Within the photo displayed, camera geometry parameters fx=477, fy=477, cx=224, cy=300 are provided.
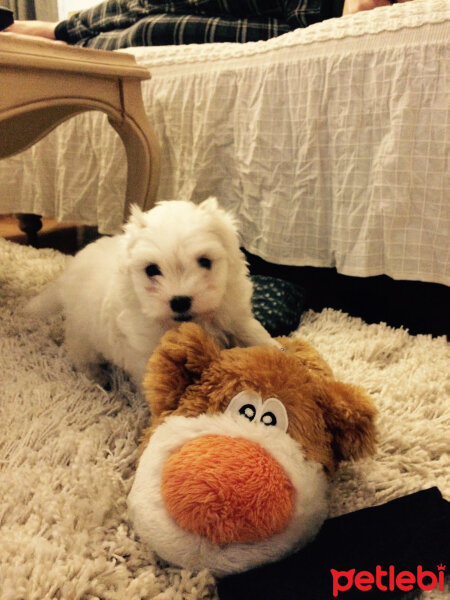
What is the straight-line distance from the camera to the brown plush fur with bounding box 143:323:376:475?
61cm

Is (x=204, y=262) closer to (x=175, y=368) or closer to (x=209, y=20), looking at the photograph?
(x=175, y=368)

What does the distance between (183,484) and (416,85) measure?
1008 mm

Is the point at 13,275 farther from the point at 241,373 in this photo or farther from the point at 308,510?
the point at 308,510

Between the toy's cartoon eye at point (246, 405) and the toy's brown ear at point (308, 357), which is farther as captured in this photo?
the toy's brown ear at point (308, 357)

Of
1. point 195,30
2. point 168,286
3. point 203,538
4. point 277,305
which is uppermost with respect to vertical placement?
point 195,30

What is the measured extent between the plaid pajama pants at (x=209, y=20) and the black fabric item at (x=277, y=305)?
1.08 meters

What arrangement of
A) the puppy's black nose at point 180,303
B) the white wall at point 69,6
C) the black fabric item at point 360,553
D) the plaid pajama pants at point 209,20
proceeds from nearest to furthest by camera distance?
the black fabric item at point 360,553 → the puppy's black nose at point 180,303 → the plaid pajama pants at point 209,20 → the white wall at point 69,6

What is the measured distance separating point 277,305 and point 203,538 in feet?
2.47

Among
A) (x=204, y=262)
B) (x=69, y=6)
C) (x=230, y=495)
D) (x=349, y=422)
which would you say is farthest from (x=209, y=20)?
(x=69, y=6)

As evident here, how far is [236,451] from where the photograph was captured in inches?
20.9

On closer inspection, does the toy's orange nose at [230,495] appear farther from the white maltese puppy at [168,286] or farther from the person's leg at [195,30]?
the person's leg at [195,30]

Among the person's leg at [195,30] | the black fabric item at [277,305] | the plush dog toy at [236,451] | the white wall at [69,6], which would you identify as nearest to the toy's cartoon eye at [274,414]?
the plush dog toy at [236,451]

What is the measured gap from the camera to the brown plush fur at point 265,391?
1.99 feet

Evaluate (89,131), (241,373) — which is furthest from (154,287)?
(89,131)
